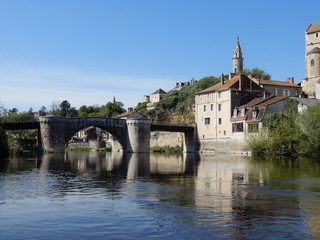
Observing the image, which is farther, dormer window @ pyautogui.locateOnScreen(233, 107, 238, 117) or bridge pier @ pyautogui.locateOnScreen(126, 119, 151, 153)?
bridge pier @ pyautogui.locateOnScreen(126, 119, 151, 153)

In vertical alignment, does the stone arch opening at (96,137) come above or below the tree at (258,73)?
below

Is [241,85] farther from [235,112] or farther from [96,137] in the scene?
[96,137]

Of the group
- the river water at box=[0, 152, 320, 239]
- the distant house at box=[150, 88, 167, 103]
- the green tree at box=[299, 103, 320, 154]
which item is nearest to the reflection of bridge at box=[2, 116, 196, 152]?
the green tree at box=[299, 103, 320, 154]

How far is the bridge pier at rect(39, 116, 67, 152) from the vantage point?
238 ft

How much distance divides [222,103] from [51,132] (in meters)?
29.6

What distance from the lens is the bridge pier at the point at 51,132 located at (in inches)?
2852

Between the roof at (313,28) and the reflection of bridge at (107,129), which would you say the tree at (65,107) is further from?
the roof at (313,28)

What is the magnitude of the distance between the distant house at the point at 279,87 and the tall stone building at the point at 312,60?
2089 mm

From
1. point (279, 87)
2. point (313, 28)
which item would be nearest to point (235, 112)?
point (279, 87)

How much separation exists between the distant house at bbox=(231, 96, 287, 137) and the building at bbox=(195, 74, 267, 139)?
5.22ft

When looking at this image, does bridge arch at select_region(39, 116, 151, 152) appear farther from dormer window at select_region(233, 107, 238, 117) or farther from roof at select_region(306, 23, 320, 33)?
roof at select_region(306, 23, 320, 33)

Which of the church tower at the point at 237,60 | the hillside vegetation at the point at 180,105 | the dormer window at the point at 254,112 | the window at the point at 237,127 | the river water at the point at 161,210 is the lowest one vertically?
the river water at the point at 161,210

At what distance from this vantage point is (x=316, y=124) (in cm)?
5212

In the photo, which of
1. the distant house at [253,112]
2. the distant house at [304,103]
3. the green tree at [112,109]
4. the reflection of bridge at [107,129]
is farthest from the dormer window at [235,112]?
the green tree at [112,109]
